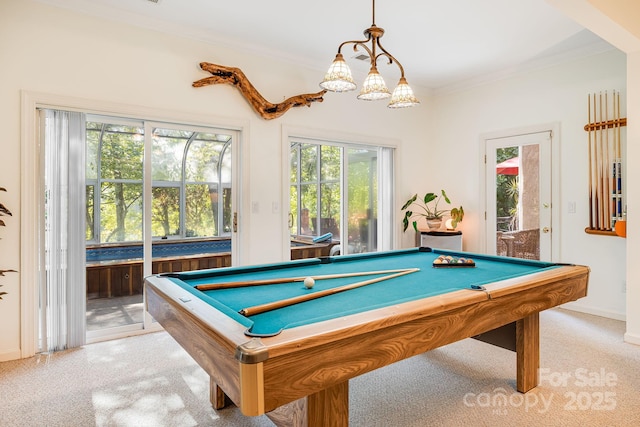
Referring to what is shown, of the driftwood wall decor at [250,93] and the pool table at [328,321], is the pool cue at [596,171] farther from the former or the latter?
the driftwood wall decor at [250,93]

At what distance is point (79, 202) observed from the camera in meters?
3.07

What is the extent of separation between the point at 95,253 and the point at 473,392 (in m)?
3.89

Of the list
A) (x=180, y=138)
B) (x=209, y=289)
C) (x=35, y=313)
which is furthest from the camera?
(x=180, y=138)

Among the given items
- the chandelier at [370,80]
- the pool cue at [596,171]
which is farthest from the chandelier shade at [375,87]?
the pool cue at [596,171]

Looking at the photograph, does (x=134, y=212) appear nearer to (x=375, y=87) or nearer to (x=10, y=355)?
(x=10, y=355)

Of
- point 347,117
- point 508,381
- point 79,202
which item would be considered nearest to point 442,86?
point 347,117

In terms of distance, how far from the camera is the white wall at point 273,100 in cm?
282

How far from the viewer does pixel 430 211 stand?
5.38 meters

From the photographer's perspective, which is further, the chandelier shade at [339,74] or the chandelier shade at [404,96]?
the chandelier shade at [404,96]

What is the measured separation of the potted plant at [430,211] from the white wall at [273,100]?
16 cm

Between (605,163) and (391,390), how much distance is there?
3.20 meters

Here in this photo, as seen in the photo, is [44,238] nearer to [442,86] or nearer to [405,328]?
[405,328]

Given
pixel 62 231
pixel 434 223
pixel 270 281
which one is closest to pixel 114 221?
pixel 62 231

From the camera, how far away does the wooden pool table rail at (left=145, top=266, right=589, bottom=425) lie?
3.58ft
